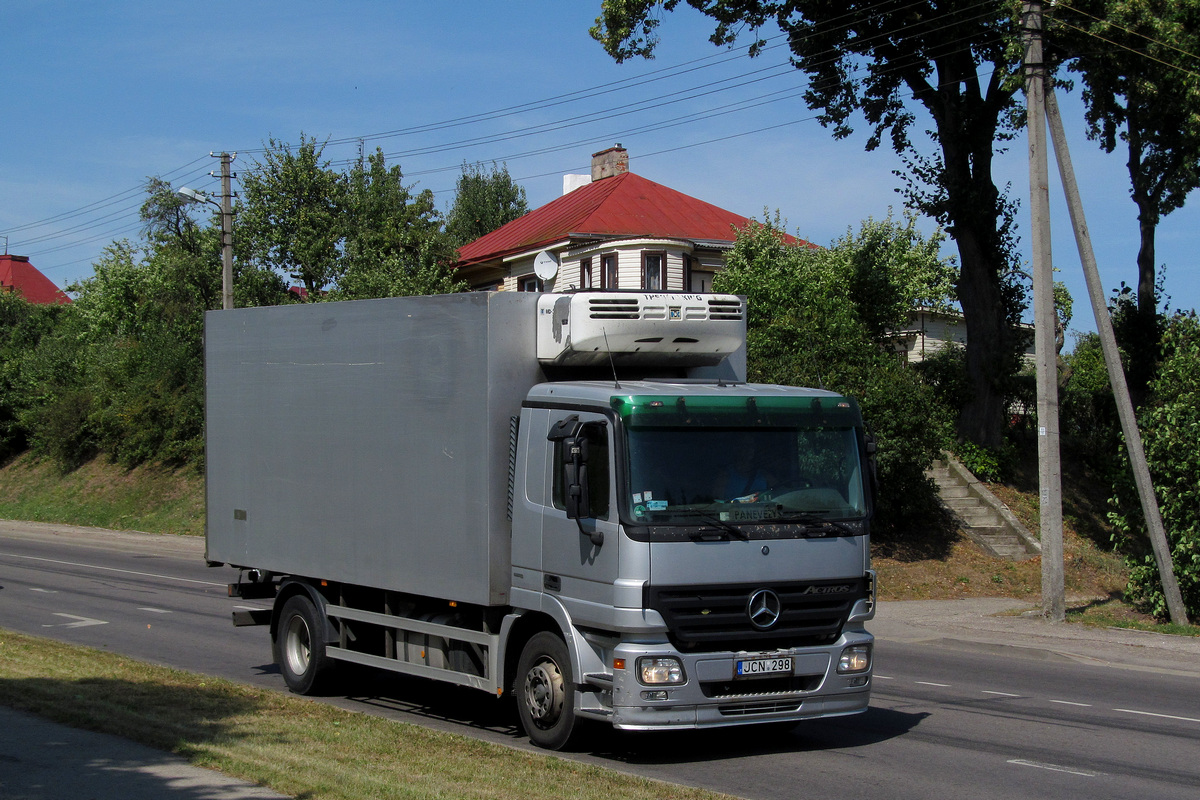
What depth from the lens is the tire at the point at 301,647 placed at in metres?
10.2

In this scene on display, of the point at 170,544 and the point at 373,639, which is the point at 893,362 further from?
the point at 170,544

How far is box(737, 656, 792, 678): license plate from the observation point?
7477 mm

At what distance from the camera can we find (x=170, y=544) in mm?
30969

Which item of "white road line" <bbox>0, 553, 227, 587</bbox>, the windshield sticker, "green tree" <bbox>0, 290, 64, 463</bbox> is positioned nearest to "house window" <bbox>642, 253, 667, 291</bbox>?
"white road line" <bbox>0, 553, 227, 587</bbox>

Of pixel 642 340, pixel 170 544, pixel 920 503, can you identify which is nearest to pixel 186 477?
pixel 170 544

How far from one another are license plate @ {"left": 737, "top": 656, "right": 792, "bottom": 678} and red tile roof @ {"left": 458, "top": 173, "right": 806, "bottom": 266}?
29.9 m

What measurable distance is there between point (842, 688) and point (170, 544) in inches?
1050

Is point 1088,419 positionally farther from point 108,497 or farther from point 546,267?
point 108,497

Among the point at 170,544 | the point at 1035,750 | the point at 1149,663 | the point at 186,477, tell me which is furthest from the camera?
the point at 186,477

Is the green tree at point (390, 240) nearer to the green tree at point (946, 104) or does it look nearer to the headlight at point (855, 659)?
the green tree at point (946, 104)

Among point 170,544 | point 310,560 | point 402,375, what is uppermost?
point 402,375

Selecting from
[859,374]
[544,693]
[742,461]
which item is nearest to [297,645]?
[544,693]

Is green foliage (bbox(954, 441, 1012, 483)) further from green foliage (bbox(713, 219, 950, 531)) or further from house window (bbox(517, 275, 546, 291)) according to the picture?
house window (bbox(517, 275, 546, 291))

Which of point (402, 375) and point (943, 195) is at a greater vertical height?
point (943, 195)
